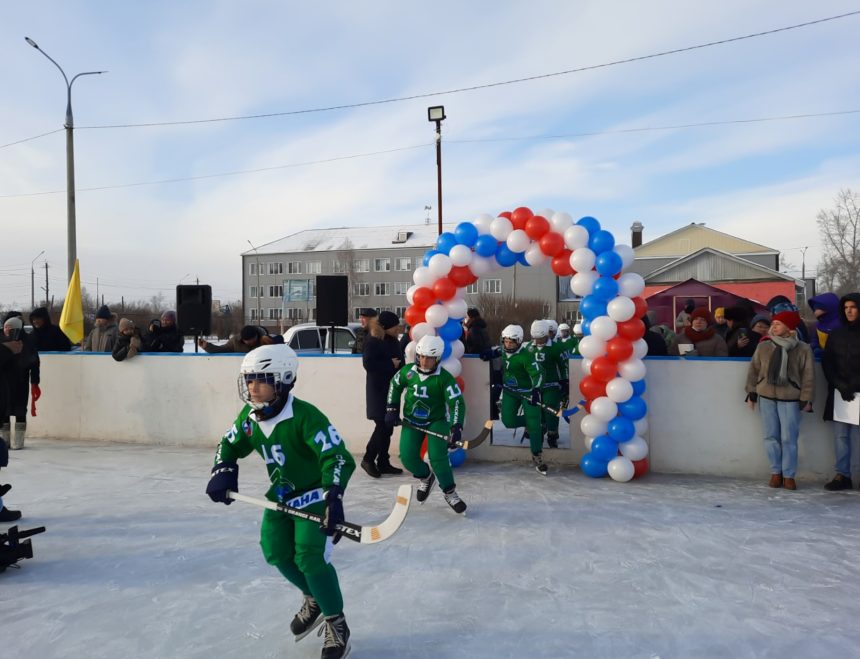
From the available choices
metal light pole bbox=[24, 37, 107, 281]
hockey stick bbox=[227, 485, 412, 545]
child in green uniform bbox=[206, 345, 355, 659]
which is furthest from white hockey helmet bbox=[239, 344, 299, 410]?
metal light pole bbox=[24, 37, 107, 281]

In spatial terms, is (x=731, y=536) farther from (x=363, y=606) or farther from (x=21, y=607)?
(x=21, y=607)

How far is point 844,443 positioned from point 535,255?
350cm

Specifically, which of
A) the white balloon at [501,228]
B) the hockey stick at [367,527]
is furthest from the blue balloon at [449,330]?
the hockey stick at [367,527]

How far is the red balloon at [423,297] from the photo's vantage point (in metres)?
7.05

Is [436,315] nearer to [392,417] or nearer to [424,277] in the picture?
[424,277]

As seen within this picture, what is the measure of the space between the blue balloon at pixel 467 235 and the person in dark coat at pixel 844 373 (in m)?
3.63

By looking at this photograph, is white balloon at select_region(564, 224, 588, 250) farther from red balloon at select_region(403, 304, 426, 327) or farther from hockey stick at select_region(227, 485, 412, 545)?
hockey stick at select_region(227, 485, 412, 545)

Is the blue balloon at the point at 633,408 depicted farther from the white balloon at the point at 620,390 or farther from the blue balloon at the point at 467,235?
the blue balloon at the point at 467,235

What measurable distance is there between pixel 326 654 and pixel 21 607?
2049mm

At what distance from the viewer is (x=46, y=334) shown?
9.38 m

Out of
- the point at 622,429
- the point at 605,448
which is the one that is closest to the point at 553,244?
the point at 622,429

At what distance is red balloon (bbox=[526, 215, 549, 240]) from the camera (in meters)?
6.69

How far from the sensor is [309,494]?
3.04 metres

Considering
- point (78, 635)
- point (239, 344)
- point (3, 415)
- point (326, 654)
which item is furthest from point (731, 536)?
point (3, 415)
